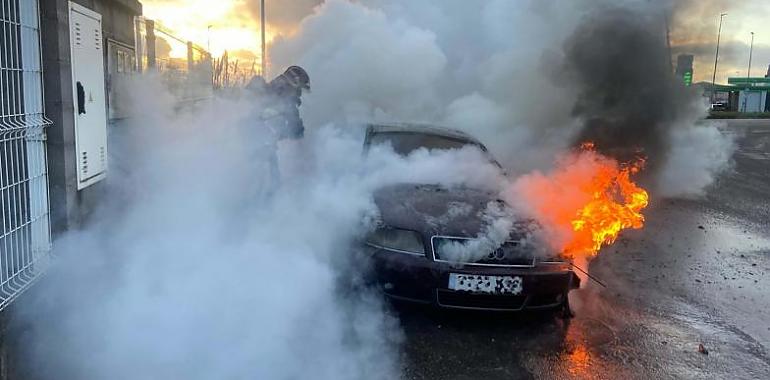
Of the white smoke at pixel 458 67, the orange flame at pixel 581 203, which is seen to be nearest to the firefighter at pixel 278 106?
the white smoke at pixel 458 67

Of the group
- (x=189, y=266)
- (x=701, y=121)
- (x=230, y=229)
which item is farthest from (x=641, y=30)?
(x=189, y=266)

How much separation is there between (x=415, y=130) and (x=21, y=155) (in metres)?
3.47

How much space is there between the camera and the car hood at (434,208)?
4.11 metres

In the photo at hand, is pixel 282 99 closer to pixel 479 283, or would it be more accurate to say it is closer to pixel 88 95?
pixel 88 95

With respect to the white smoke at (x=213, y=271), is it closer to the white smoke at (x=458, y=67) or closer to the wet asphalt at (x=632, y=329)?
the wet asphalt at (x=632, y=329)

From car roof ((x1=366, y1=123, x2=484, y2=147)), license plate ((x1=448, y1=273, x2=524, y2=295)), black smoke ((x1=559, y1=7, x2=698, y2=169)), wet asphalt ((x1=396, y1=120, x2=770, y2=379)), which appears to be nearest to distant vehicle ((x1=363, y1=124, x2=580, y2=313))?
license plate ((x1=448, y1=273, x2=524, y2=295))

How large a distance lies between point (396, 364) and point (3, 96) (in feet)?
8.30

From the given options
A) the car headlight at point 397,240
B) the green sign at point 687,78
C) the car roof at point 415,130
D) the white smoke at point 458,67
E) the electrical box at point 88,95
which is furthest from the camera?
the white smoke at point 458,67

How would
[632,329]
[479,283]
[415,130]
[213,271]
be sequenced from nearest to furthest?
[213,271], [479,283], [632,329], [415,130]

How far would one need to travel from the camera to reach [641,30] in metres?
6.80

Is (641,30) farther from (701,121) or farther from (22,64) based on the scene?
(22,64)

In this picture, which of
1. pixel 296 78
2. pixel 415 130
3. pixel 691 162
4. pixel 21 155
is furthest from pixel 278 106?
pixel 691 162

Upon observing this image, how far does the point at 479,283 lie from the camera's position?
3861 millimetres

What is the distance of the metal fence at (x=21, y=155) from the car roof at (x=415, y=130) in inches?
117
